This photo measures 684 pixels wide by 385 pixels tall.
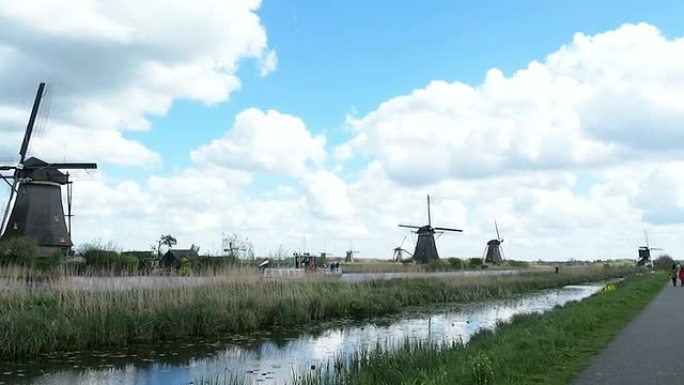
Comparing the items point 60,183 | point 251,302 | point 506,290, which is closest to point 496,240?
point 506,290

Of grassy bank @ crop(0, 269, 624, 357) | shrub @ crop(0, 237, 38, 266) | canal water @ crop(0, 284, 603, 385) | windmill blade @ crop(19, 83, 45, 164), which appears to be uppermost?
windmill blade @ crop(19, 83, 45, 164)

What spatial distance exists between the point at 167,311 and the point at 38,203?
106 ft

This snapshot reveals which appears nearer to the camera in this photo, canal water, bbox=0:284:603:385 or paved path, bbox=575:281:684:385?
paved path, bbox=575:281:684:385

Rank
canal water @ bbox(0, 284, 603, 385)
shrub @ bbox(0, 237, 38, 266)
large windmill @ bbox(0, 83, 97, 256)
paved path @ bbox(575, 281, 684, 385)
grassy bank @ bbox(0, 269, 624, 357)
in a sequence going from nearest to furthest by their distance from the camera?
paved path @ bbox(575, 281, 684, 385), canal water @ bbox(0, 284, 603, 385), grassy bank @ bbox(0, 269, 624, 357), shrub @ bbox(0, 237, 38, 266), large windmill @ bbox(0, 83, 97, 256)

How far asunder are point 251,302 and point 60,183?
32703 millimetres

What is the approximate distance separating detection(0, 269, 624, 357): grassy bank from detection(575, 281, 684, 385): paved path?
11749mm

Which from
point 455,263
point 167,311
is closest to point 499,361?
point 167,311

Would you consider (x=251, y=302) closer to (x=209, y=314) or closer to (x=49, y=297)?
(x=209, y=314)

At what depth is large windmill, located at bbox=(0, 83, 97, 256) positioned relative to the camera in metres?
44.0

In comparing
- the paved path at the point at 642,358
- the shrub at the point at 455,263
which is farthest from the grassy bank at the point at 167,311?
the shrub at the point at 455,263

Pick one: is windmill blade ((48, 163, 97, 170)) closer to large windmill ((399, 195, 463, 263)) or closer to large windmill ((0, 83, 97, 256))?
large windmill ((0, 83, 97, 256))

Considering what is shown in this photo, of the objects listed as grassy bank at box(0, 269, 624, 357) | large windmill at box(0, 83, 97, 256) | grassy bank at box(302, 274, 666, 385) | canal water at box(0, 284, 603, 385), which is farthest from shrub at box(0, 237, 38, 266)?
grassy bank at box(302, 274, 666, 385)

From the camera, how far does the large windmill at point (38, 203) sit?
1734 inches

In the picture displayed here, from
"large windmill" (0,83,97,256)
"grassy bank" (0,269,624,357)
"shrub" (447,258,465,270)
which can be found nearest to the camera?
"grassy bank" (0,269,624,357)
